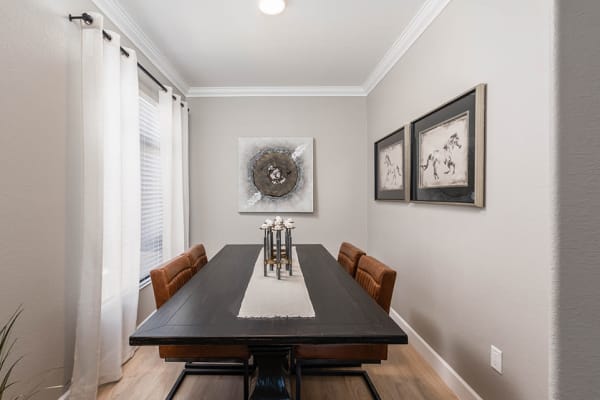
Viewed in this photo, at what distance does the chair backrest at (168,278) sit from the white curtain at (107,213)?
1.34 feet

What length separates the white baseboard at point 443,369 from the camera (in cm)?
175

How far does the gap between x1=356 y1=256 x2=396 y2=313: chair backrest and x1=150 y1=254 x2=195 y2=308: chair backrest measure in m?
1.10

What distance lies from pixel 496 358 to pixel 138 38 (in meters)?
3.26

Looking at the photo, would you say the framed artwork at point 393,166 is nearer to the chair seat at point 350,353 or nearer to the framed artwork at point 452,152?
the framed artwork at point 452,152

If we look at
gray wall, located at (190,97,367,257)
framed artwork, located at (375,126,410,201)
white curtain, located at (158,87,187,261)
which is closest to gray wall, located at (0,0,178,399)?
white curtain, located at (158,87,187,261)

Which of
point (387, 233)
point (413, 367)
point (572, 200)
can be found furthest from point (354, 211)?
point (572, 200)

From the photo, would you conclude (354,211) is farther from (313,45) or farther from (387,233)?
(313,45)

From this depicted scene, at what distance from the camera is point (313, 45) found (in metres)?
2.68

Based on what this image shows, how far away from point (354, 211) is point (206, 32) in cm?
247

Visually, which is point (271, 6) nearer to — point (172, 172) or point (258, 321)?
point (172, 172)

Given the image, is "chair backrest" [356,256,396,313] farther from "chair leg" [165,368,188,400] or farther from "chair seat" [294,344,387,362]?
"chair leg" [165,368,188,400]

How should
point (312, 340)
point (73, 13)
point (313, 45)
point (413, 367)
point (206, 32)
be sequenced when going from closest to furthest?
point (312, 340) → point (73, 13) → point (413, 367) → point (206, 32) → point (313, 45)

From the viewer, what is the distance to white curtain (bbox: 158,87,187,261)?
2912mm

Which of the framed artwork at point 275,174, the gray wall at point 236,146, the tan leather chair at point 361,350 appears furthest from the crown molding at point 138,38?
the tan leather chair at point 361,350
